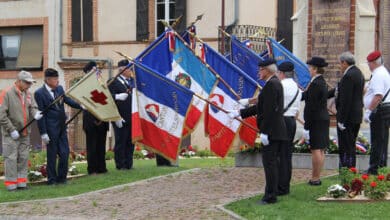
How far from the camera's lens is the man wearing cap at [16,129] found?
10.7 m

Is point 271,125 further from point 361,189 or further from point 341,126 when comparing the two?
point 341,126

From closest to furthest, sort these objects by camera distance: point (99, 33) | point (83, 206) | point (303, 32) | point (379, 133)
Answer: point (83, 206), point (379, 133), point (303, 32), point (99, 33)

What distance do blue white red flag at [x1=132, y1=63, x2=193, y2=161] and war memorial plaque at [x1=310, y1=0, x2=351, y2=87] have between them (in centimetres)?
351

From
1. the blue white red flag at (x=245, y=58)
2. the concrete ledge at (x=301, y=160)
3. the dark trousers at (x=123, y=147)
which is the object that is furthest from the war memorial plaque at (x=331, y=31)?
the dark trousers at (x=123, y=147)

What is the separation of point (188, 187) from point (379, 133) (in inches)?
124

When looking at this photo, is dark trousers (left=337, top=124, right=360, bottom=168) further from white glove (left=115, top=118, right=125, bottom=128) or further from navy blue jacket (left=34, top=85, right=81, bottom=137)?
navy blue jacket (left=34, top=85, right=81, bottom=137)

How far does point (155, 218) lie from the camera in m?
8.30

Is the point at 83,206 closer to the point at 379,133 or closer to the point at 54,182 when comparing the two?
the point at 54,182

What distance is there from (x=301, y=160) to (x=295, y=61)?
76.4 inches

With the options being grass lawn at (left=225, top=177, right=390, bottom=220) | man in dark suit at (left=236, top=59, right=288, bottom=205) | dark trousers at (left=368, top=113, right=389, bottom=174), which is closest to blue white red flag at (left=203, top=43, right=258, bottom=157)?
grass lawn at (left=225, top=177, right=390, bottom=220)

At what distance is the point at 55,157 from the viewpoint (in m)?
11.1

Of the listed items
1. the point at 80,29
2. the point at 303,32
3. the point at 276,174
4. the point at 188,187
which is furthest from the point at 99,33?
the point at 276,174

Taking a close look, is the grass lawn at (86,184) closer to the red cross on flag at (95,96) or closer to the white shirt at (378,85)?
the red cross on flag at (95,96)

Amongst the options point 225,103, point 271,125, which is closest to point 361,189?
point 271,125
